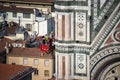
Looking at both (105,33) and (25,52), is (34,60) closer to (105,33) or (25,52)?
(25,52)

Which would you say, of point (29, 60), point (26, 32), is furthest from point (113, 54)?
point (26, 32)

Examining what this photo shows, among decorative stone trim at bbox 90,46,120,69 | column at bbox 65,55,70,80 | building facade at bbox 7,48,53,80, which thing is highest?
decorative stone trim at bbox 90,46,120,69

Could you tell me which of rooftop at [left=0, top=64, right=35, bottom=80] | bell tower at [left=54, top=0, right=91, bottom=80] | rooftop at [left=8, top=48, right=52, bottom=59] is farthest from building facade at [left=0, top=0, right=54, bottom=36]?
bell tower at [left=54, top=0, right=91, bottom=80]

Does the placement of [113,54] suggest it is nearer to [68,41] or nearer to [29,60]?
[68,41]

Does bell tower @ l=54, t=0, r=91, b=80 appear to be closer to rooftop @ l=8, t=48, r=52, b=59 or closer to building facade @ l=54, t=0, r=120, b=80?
building facade @ l=54, t=0, r=120, b=80

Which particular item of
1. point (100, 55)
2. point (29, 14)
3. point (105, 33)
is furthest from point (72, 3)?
point (29, 14)

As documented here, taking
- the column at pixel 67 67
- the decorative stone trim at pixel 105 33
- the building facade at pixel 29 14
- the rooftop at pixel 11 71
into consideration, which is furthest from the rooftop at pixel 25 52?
the decorative stone trim at pixel 105 33

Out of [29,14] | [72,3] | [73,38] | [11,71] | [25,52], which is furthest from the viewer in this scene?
[29,14]
